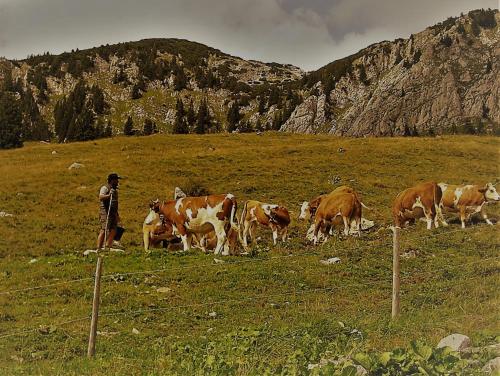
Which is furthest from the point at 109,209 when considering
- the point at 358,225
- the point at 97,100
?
the point at 97,100

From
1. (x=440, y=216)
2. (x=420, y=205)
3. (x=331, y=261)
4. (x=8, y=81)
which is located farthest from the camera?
(x=8, y=81)

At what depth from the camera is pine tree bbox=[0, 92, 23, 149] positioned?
226 feet

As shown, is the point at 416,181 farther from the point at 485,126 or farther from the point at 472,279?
the point at 485,126

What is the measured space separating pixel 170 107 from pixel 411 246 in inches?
6741

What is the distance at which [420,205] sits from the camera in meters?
23.0

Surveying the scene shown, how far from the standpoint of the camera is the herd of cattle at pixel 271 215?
65.1 feet

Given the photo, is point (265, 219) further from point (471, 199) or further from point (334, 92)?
point (334, 92)

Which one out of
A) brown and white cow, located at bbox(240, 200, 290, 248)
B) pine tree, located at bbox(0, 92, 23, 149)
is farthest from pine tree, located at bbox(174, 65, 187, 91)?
brown and white cow, located at bbox(240, 200, 290, 248)

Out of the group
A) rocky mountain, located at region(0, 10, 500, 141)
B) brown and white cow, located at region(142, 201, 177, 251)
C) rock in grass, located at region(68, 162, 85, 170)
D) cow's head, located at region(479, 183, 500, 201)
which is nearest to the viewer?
brown and white cow, located at region(142, 201, 177, 251)

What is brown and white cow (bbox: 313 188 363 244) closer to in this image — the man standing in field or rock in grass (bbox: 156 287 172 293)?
the man standing in field

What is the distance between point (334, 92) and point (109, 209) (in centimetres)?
16012

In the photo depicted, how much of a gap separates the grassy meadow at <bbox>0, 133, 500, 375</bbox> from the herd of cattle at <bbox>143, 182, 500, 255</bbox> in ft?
2.60

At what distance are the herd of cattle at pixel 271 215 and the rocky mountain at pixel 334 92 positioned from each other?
249 feet

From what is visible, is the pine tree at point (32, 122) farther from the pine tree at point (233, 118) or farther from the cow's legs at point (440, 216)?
the cow's legs at point (440, 216)
